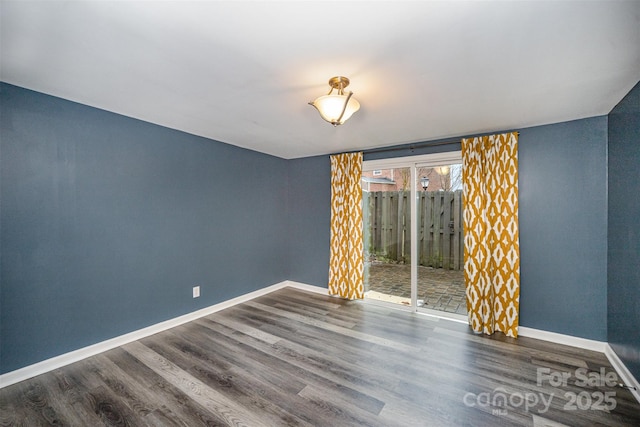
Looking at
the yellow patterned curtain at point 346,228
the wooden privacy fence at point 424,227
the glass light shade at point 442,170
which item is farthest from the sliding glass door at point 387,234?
the glass light shade at point 442,170

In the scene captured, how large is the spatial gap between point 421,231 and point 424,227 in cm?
7

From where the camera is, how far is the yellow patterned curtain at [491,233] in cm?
286

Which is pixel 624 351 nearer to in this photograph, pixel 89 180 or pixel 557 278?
pixel 557 278

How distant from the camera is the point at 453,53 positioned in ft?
5.15

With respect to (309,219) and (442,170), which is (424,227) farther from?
(309,219)

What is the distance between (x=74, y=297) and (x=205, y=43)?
2510 mm

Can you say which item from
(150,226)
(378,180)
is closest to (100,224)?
(150,226)

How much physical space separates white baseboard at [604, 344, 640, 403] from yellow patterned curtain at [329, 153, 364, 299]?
2.60m

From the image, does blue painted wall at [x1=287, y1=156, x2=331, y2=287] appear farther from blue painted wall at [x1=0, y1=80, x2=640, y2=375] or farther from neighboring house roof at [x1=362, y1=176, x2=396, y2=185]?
blue painted wall at [x1=0, y1=80, x2=640, y2=375]

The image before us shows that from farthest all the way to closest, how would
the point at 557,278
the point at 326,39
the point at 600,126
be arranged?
the point at 557,278 → the point at 600,126 → the point at 326,39

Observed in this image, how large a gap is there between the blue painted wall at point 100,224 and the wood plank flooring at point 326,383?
1.35ft

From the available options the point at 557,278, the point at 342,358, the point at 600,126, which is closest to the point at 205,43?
the point at 342,358

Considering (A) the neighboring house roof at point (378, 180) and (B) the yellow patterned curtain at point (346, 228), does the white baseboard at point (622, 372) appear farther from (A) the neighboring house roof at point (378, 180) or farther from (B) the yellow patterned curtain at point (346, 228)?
(A) the neighboring house roof at point (378, 180)

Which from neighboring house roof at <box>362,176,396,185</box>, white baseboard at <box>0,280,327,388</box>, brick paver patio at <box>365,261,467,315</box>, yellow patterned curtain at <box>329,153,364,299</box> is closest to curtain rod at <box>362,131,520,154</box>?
yellow patterned curtain at <box>329,153,364,299</box>
